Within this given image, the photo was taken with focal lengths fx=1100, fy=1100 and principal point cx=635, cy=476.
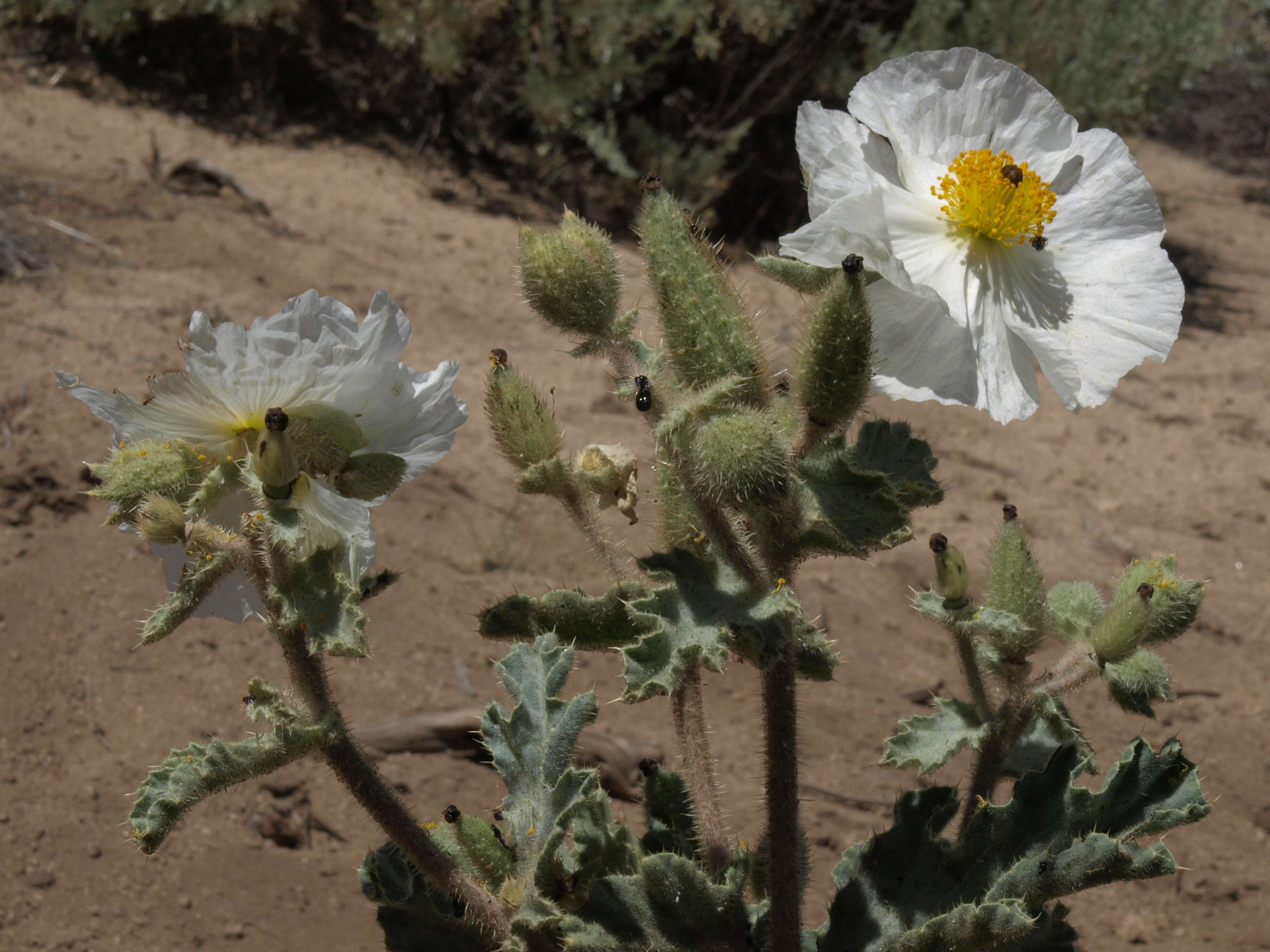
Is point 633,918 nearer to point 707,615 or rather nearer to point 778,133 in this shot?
point 707,615

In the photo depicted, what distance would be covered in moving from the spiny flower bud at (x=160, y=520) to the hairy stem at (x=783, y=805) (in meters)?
0.62

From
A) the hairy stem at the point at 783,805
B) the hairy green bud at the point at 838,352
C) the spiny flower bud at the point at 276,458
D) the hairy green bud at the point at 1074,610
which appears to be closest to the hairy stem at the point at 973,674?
the hairy green bud at the point at 1074,610

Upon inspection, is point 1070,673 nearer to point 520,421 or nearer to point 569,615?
point 569,615

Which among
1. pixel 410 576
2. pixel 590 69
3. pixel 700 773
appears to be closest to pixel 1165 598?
pixel 700 773

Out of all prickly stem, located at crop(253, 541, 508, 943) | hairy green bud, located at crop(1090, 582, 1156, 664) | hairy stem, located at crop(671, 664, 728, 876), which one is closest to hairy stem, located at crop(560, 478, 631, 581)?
hairy stem, located at crop(671, 664, 728, 876)

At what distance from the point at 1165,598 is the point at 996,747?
28cm

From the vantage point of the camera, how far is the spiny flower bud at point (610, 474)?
133cm

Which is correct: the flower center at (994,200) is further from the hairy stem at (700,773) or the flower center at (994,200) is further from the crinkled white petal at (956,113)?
the hairy stem at (700,773)

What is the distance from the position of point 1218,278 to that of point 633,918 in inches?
→ 280

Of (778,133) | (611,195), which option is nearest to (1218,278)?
(778,133)

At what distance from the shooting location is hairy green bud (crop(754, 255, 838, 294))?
1.20m

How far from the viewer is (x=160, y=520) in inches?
41.1

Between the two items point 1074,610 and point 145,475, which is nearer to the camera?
point 145,475

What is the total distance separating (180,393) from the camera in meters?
1.07
